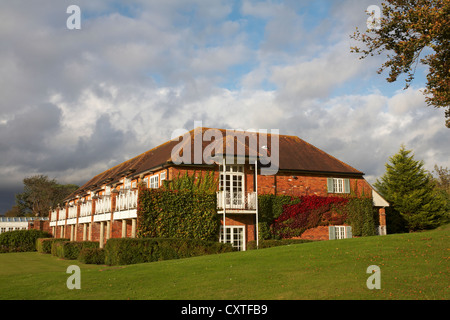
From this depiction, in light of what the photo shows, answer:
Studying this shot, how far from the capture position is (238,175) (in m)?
28.4

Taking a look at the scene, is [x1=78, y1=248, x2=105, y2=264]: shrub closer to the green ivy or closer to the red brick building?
the red brick building

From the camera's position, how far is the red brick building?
1072 inches

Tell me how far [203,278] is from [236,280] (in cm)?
113

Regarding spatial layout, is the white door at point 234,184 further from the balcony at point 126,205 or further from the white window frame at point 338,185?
the white window frame at point 338,185

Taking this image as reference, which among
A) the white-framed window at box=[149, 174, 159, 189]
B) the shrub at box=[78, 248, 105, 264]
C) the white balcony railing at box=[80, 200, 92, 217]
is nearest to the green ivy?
the shrub at box=[78, 248, 105, 264]

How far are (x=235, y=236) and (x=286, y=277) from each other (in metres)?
15.9

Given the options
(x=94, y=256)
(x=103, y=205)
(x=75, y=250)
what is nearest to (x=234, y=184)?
(x=94, y=256)

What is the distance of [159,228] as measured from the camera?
82.9 ft

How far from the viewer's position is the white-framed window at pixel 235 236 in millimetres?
27141

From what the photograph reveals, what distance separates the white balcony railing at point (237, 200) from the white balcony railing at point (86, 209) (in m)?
14.8

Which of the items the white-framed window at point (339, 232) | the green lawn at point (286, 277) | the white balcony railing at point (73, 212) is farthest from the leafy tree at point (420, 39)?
the white balcony railing at point (73, 212)

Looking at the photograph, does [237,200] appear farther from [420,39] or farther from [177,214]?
[420,39]

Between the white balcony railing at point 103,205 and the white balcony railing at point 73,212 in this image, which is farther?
the white balcony railing at point 73,212
